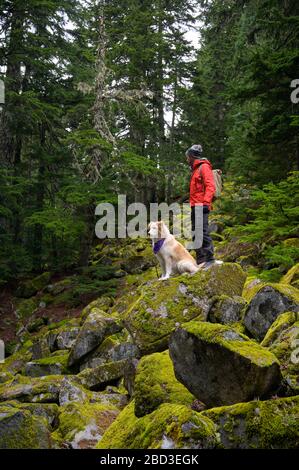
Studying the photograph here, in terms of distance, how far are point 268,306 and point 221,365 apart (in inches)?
81.6

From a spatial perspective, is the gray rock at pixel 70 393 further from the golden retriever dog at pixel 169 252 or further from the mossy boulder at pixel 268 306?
the mossy boulder at pixel 268 306

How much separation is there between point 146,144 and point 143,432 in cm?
2226

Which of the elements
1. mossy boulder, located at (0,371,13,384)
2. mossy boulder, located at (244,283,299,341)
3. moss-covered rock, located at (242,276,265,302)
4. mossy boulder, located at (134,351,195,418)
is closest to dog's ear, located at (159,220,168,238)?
moss-covered rock, located at (242,276,265,302)

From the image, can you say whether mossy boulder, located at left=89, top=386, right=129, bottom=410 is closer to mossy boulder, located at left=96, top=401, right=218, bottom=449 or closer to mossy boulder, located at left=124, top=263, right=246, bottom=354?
mossy boulder, located at left=124, top=263, right=246, bottom=354

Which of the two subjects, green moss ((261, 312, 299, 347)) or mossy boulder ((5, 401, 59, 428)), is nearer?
green moss ((261, 312, 299, 347))

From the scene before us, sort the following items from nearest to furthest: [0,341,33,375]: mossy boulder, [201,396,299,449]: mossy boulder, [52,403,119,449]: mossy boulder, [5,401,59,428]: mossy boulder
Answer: [201,396,299,449]: mossy boulder, [52,403,119,449]: mossy boulder, [5,401,59,428]: mossy boulder, [0,341,33,375]: mossy boulder

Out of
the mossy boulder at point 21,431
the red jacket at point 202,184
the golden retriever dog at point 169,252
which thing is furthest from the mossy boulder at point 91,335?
the mossy boulder at point 21,431

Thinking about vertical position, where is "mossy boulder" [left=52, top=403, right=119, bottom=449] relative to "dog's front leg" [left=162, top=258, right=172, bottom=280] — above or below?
below

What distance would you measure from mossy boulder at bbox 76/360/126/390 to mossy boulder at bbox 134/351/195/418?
2.78 m

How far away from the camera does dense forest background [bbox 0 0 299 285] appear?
37.9ft

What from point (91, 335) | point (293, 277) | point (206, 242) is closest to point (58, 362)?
point (91, 335)

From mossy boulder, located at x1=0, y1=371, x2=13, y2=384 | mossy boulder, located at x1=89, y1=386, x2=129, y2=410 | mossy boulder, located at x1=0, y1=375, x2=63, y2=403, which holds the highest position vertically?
mossy boulder, located at x1=89, y1=386, x2=129, y2=410

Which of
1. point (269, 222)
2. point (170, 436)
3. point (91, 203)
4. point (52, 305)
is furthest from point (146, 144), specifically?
point (170, 436)

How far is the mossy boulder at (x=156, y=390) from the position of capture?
495 centimetres
